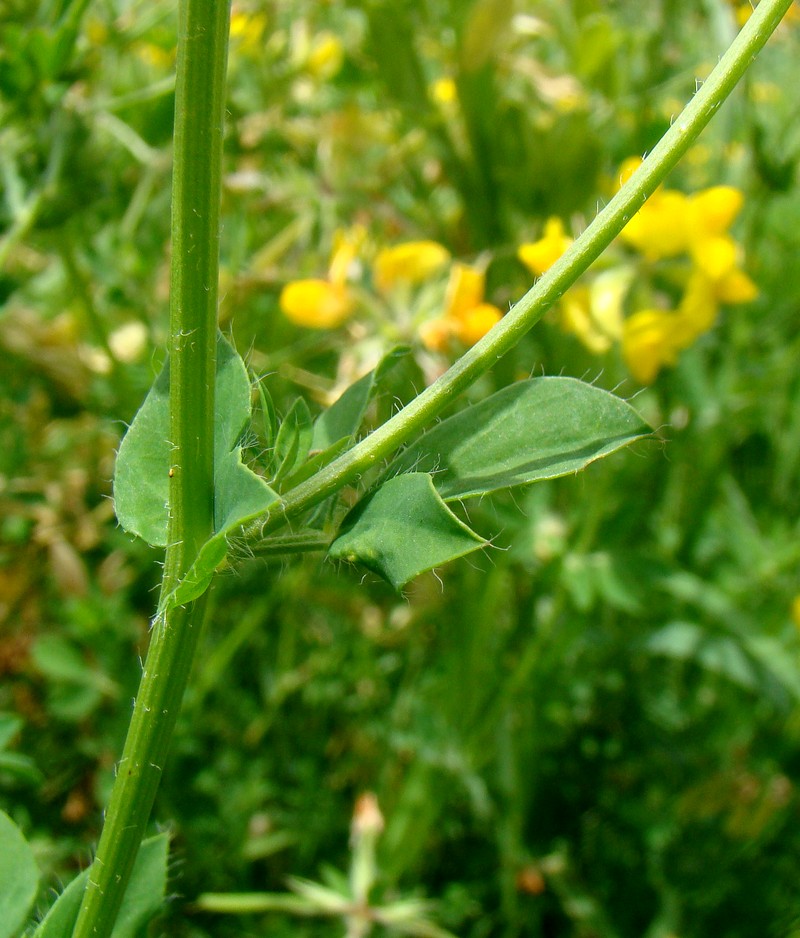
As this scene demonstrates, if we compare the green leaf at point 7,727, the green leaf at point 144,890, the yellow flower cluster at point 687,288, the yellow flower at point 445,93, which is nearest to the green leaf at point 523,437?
the green leaf at point 144,890

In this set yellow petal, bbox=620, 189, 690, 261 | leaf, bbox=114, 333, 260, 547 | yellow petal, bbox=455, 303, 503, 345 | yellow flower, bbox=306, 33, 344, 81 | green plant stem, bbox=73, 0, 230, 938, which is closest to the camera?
green plant stem, bbox=73, 0, 230, 938

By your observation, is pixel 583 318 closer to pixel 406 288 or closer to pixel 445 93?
pixel 406 288

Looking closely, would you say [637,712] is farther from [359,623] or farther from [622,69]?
[622,69]

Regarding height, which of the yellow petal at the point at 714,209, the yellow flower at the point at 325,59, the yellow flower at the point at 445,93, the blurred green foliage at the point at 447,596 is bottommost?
the blurred green foliage at the point at 447,596

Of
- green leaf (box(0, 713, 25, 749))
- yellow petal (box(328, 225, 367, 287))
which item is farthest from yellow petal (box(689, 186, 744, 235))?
green leaf (box(0, 713, 25, 749))

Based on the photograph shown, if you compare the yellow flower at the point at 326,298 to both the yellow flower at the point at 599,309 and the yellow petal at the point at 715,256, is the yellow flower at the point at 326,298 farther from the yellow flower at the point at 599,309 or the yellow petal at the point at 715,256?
the yellow petal at the point at 715,256

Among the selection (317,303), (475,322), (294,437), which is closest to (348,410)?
(294,437)

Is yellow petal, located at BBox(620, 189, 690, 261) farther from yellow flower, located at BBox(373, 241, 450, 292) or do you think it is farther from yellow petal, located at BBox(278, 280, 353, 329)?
yellow petal, located at BBox(278, 280, 353, 329)

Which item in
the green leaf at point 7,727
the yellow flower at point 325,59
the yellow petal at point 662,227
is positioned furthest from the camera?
the yellow flower at point 325,59
